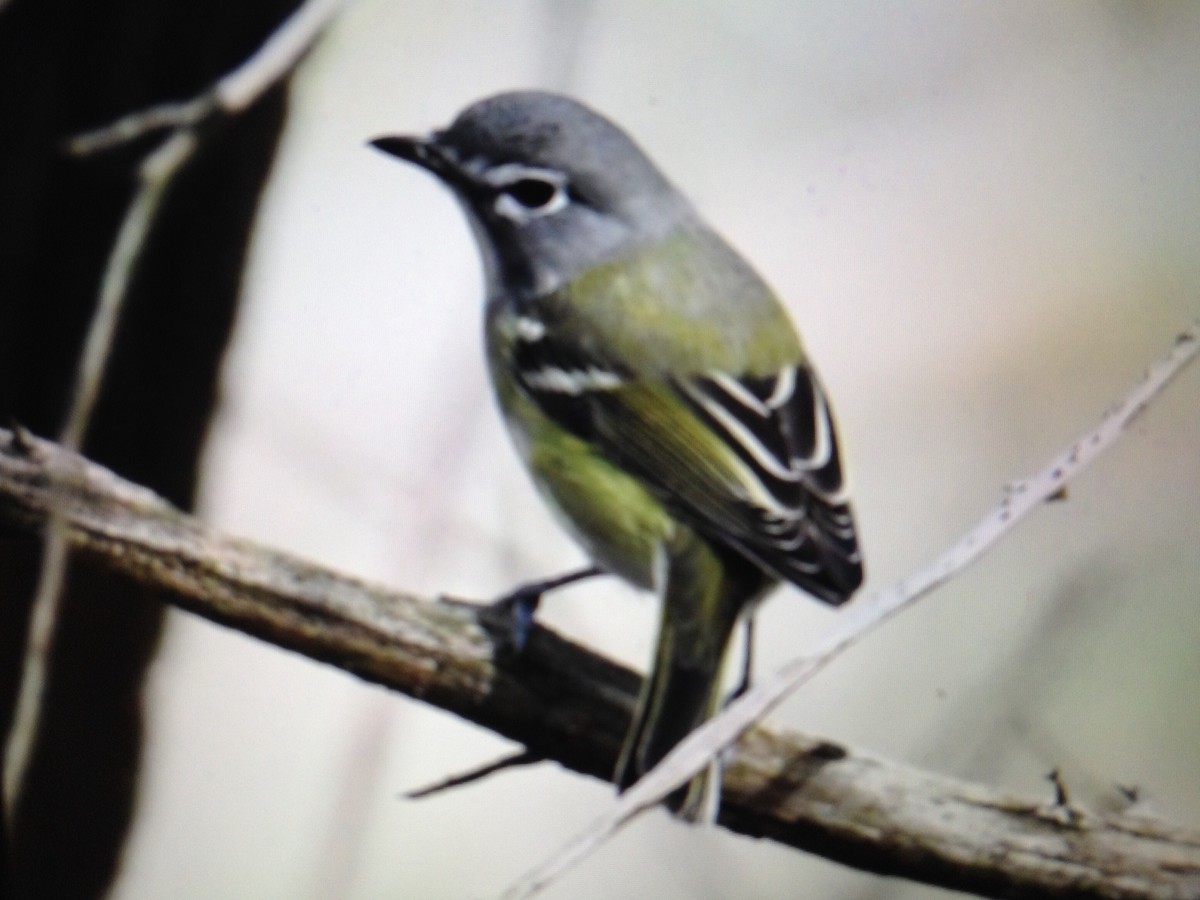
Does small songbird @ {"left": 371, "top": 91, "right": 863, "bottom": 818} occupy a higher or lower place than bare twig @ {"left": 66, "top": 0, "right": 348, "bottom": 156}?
lower

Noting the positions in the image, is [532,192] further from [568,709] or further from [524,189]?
[568,709]

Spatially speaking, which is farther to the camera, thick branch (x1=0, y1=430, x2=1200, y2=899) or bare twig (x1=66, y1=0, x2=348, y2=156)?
bare twig (x1=66, y1=0, x2=348, y2=156)

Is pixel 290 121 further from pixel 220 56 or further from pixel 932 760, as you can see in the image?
pixel 932 760

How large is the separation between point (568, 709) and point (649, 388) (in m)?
0.27

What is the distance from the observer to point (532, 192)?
3.91 feet

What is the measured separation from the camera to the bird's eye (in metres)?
1.18

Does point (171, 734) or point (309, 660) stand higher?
point (309, 660)

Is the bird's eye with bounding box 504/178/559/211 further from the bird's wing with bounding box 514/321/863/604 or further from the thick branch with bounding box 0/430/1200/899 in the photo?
the thick branch with bounding box 0/430/1200/899

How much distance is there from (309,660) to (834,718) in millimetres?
444

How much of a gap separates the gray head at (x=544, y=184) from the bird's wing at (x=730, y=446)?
8 centimetres

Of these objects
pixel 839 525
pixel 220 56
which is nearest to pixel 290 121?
pixel 220 56

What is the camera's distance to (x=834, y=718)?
117 centimetres

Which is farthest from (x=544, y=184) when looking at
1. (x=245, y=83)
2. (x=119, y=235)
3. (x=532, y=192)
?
(x=119, y=235)

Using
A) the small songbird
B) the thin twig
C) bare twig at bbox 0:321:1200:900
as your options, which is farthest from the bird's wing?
the thin twig
